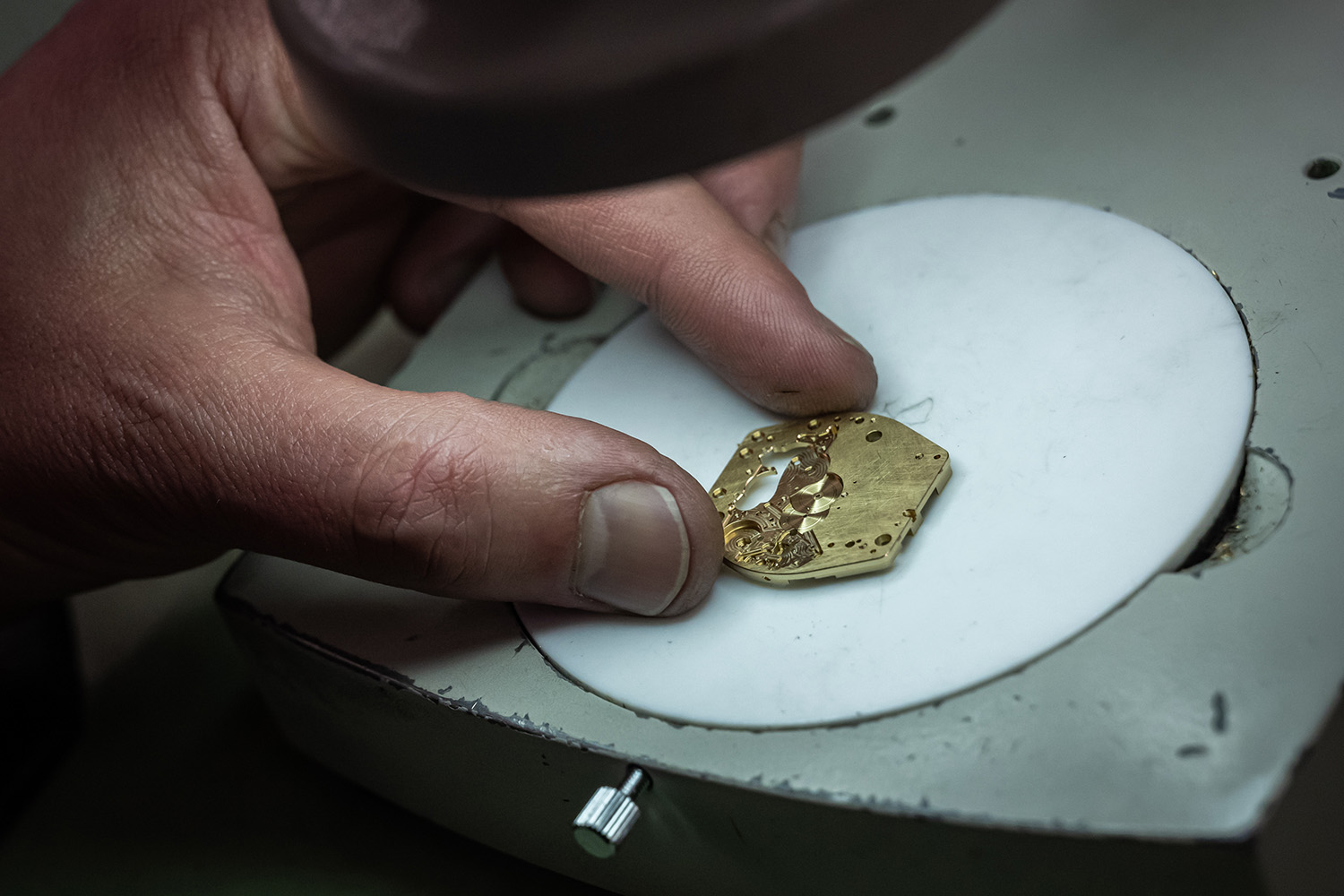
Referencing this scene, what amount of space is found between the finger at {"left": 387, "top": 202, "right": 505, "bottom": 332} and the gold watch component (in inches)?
16.3

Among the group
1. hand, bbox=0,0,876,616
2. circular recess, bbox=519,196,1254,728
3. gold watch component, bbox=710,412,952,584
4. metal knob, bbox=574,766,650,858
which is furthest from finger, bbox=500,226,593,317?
metal knob, bbox=574,766,650,858

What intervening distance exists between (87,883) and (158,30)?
62 centimetres

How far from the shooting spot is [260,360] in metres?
0.66

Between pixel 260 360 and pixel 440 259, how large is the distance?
1.23 ft

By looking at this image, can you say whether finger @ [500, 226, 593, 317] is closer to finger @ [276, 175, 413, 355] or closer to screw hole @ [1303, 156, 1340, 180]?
finger @ [276, 175, 413, 355]

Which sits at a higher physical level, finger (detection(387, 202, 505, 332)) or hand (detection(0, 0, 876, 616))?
hand (detection(0, 0, 876, 616))

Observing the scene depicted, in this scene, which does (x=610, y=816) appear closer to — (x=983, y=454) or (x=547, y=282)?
(x=983, y=454)

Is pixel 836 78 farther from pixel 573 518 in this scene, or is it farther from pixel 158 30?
pixel 158 30

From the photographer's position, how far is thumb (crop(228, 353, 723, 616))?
60cm

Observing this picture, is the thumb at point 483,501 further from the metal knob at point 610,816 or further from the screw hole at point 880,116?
the screw hole at point 880,116

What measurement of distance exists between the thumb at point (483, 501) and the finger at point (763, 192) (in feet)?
0.97

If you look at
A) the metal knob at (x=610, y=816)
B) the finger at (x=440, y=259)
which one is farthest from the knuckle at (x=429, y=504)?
the finger at (x=440, y=259)

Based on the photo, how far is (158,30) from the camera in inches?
30.0

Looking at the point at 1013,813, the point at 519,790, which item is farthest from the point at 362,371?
the point at 1013,813
